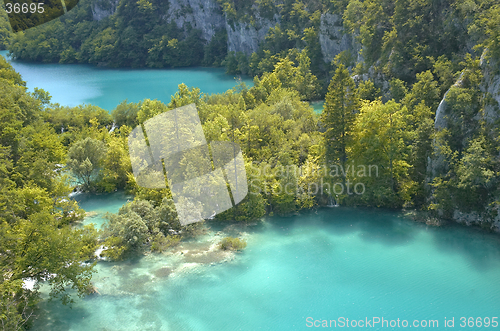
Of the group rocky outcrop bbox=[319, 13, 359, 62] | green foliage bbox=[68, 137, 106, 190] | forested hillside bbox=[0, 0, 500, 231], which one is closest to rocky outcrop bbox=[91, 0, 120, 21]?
forested hillside bbox=[0, 0, 500, 231]

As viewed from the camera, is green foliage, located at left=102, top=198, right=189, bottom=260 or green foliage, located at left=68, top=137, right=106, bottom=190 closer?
green foliage, located at left=102, top=198, right=189, bottom=260

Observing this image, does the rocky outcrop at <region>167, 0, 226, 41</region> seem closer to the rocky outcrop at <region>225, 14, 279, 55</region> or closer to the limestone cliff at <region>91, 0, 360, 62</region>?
the limestone cliff at <region>91, 0, 360, 62</region>

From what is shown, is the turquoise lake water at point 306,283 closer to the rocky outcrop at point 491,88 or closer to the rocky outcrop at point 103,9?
the rocky outcrop at point 491,88

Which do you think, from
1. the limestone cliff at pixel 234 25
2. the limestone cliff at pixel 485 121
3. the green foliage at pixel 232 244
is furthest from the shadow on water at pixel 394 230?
the limestone cliff at pixel 234 25

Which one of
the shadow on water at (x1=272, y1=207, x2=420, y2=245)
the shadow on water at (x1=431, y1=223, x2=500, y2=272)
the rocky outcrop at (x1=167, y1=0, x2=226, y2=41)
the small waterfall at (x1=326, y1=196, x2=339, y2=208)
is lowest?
the shadow on water at (x1=431, y1=223, x2=500, y2=272)

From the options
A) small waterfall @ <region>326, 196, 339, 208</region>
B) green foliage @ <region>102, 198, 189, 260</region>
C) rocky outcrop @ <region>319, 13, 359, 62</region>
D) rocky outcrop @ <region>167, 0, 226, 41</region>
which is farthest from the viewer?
rocky outcrop @ <region>167, 0, 226, 41</region>

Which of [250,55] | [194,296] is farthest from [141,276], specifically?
[250,55]
